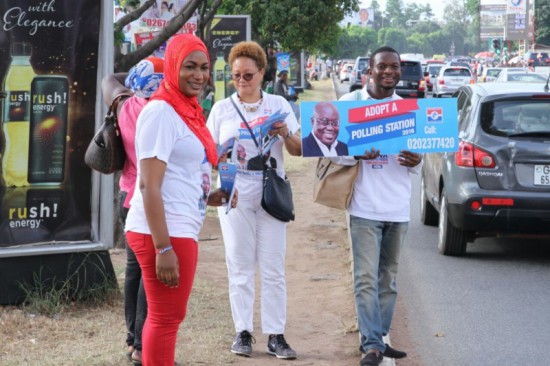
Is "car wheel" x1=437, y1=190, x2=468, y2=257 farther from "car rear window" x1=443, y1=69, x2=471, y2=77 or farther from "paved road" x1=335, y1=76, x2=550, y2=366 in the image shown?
"car rear window" x1=443, y1=69, x2=471, y2=77

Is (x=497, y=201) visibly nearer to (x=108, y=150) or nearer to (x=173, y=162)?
(x=108, y=150)

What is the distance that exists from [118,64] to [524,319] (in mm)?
4348

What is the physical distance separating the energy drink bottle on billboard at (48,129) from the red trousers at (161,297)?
307cm

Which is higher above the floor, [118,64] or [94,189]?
[118,64]

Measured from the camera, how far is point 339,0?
104 ft

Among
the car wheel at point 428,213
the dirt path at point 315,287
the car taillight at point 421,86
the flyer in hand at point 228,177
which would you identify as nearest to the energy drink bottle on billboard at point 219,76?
the dirt path at point 315,287

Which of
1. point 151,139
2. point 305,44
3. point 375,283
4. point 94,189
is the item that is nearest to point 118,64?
point 94,189

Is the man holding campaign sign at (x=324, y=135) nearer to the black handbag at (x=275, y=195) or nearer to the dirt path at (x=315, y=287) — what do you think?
the black handbag at (x=275, y=195)

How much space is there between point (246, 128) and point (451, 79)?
42.1 meters

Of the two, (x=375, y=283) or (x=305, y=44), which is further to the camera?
(x=305, y=44)

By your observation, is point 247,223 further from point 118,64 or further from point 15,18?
point 118,64

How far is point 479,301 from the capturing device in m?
8.48

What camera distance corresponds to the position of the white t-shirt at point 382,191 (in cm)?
611

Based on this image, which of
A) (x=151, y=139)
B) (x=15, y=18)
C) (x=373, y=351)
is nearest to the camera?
(x=151, y=139)
